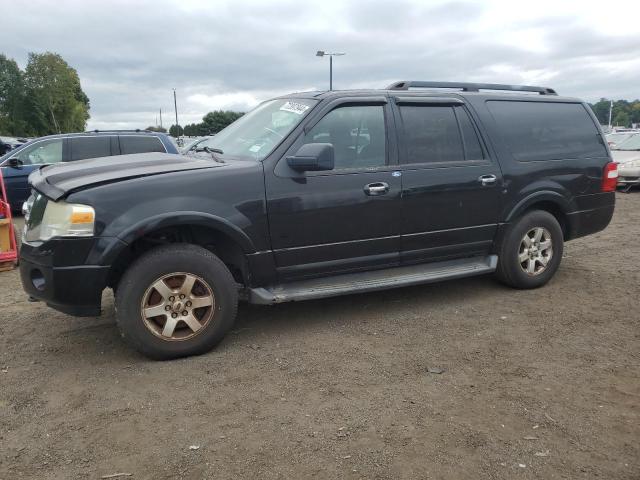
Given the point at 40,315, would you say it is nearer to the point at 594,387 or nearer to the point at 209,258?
the point at 209,258

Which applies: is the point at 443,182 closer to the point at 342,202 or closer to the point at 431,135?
the point at 431,135

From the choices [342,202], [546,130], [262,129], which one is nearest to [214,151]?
[262,129]

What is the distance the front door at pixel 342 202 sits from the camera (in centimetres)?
383

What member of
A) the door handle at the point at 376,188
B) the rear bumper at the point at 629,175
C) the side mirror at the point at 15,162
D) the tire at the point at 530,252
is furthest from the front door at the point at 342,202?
the rear bumper at the point at 629,175

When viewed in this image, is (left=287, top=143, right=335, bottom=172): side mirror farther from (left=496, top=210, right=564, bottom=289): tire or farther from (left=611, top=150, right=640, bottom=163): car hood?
(left=611, top=150, right=640, bottom=163): car hood

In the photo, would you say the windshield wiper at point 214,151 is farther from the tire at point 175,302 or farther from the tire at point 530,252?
the tire at point 530,252

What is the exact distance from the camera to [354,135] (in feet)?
13.6

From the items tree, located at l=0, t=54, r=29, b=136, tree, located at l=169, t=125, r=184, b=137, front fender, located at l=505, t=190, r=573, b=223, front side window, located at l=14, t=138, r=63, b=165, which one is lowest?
front fender, located at l=505, t=190, r=573, b=223

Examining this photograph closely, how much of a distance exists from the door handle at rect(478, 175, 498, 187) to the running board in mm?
693

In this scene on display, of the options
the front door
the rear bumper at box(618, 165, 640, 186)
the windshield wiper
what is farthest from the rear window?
the rear bumper at box(618, 165, 640, 186)

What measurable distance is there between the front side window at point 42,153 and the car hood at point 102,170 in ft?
21.0

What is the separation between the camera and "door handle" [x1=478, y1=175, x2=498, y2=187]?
15.0ft

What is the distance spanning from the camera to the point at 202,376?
3.36 m

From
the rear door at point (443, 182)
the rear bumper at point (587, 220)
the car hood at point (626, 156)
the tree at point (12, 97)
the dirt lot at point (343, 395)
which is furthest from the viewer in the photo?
the tree at point (12, 97)
